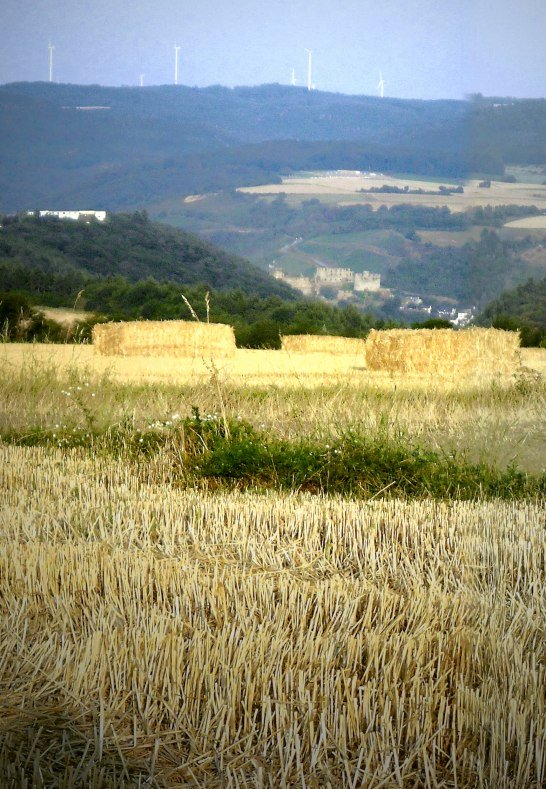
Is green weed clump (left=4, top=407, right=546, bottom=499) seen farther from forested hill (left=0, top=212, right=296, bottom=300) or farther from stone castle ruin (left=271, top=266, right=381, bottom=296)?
stone castle ruin (left=271, top=266, right=381, bottom=296)

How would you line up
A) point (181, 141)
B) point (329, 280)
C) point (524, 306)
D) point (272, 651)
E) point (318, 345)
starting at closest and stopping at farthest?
point (272, 651) → point (318, 345) → point (524, 306) → point (329, 280) → point (181, 141)

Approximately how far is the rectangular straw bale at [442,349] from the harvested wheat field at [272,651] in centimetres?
1014

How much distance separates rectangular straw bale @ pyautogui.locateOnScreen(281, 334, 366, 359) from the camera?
749 inches

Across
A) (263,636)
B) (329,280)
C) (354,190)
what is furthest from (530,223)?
(354,190)

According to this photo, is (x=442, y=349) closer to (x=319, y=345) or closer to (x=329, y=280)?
(x=319, y=345)

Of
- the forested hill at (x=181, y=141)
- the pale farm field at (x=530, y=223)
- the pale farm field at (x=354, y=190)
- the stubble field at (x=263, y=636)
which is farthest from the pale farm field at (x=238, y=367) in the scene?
the forested hill at (x=181, y=141)

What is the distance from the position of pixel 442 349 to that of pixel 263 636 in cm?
1203

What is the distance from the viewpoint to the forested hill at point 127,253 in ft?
140

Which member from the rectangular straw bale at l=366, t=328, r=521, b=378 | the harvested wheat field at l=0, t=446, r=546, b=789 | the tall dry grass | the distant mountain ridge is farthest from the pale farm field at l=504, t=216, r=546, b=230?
the distant mountain ridge

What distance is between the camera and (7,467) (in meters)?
6.12

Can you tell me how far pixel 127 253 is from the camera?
144 ft

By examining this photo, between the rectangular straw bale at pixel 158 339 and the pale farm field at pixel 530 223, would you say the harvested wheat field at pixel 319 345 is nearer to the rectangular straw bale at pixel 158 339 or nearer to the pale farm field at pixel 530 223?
the rectangular straw bale at pixel 158 339

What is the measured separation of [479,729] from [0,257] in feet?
135

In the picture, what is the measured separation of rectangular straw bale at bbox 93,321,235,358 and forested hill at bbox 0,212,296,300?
23683 mm
